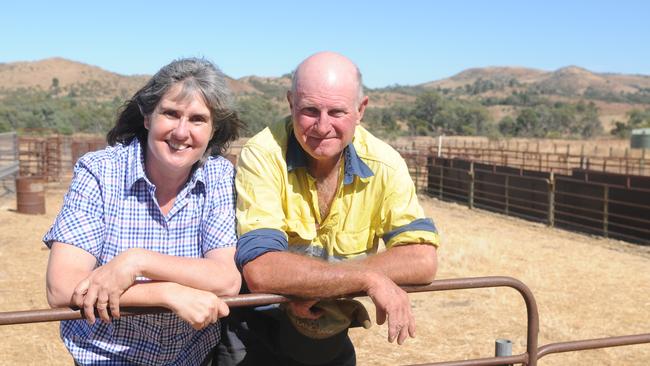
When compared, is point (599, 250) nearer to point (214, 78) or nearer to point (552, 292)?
point (552, 292)

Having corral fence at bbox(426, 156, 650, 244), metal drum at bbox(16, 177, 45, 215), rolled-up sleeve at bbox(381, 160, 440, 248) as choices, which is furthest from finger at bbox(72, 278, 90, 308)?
metal drum at bbox(16, 177, 45, 215)

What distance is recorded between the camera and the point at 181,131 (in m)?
2.15

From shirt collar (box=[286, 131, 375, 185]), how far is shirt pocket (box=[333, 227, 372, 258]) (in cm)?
18

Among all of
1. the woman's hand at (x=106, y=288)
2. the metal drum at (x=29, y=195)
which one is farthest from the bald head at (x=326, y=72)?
the metal drum at (x=29, y=195)

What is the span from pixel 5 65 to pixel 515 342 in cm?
12677

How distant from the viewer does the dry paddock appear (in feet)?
20.9

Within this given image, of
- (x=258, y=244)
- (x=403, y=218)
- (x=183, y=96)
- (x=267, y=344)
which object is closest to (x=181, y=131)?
(x=183, y=96)

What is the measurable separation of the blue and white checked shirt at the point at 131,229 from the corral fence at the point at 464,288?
23 cm

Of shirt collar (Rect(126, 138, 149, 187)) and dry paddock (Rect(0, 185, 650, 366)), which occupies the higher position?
shirt collar (Rect(126, 138, 149, 187))

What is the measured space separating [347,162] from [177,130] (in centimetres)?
60

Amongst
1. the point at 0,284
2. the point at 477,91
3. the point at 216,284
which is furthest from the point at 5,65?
the point at 216,284

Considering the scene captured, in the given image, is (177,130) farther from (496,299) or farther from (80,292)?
(496,299)

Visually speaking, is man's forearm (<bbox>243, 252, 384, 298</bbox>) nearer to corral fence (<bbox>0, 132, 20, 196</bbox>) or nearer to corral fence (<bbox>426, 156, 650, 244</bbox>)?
corral fence (<bbox>426, 156, 650, 244</bbox>)

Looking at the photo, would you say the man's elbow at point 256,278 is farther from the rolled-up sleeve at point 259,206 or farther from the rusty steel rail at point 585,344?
the rusty steel rail at point 585,344
